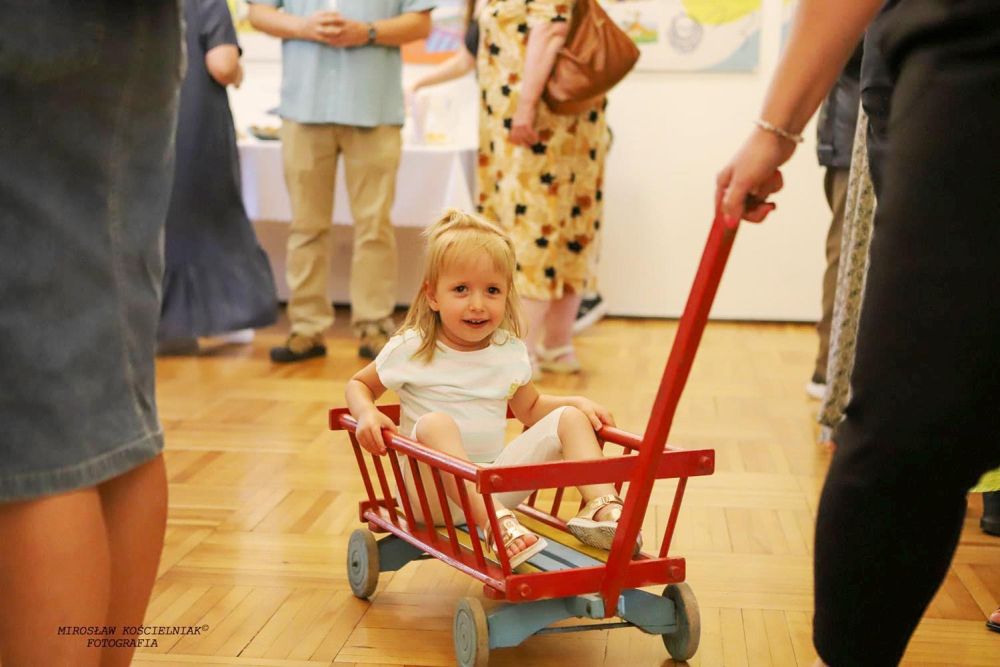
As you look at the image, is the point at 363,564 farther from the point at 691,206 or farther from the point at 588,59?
the point at 691,206

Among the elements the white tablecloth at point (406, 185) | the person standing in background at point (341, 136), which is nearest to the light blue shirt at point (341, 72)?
the person standing in background at point (341, 136)

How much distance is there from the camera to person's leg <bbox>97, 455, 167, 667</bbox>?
1.08 m

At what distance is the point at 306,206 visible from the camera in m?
3.64

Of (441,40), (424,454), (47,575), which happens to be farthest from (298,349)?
(47,575)

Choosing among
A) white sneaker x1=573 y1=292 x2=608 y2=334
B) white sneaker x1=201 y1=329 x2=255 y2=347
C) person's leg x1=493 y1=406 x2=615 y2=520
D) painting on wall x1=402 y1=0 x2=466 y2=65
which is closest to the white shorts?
person's leg x1=493 y1=406 x2=615 y2=520

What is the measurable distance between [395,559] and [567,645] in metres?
0.29

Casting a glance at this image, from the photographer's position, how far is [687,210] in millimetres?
4566

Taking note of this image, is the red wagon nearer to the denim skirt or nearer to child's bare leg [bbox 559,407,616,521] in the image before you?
child's bare leg [bbox 559,407,616,521]

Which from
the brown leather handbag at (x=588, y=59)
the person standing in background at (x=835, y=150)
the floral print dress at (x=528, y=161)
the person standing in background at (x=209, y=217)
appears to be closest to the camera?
the person standing in background at (x=835, y=150)

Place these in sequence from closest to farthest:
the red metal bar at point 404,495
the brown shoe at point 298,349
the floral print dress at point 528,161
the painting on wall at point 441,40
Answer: the red metal bar at point 404,495
the floral print dress at point 528,161
the brown shoe at point 298,349
the painting on wall at point 441,40

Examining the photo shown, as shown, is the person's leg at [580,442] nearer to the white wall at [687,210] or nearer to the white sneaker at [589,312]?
the white sneaker at [589,312]

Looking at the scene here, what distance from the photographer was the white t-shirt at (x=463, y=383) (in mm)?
1674

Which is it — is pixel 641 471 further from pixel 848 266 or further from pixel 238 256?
pixel 238 256

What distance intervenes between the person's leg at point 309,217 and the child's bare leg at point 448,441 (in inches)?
84.4
